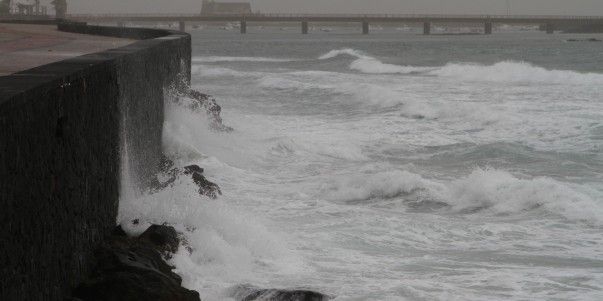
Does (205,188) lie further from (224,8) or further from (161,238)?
(224,8)

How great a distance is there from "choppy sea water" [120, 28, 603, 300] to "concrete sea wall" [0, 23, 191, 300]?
1.09 metres

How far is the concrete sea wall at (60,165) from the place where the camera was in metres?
5.47

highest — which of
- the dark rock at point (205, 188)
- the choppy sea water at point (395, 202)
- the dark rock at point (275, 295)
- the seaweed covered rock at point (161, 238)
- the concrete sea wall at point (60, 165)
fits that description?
the concrete sea wall at point (60, 165)

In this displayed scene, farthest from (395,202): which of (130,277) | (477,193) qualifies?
(130,277)

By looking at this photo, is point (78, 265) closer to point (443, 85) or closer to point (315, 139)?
point (315, 139)

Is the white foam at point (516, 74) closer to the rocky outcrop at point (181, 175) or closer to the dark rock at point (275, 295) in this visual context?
the rocky outcrop at point (181, 175)

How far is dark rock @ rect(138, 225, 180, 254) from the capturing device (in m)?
8.93

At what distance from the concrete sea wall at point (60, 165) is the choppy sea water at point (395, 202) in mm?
1086

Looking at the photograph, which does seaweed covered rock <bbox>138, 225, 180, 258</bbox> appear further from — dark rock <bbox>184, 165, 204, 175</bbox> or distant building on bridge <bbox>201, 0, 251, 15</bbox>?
distant building on bridge <bbox>201, 0, 251, 15</bbox>

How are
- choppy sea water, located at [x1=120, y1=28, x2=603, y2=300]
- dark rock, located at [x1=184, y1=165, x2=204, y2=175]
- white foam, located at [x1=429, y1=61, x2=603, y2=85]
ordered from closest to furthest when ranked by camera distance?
choppy sea water, located at [x1=120, y1=28, x2=603, y2=300], dark rock, located at [x1=184, y1=165, x2=204, y2=175], white foam, located at [x1=429, y1=61, x2=603, y2=85]

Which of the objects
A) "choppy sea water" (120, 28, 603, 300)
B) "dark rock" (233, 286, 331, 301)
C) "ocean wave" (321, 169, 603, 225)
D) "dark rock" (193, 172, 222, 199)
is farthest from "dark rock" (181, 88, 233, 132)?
"dark rock" (233, 286, 331, 301)

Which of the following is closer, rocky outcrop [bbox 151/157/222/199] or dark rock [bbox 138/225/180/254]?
dark rock [bbox 138/225/180/254]

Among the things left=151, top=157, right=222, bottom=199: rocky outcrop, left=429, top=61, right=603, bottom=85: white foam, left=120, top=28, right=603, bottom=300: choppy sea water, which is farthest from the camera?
left=429, top=61, right=603, bottom=85: white foam

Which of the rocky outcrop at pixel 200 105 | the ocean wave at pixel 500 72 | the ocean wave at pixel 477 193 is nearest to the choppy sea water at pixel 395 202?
the ocean wave at pixel 477 193
